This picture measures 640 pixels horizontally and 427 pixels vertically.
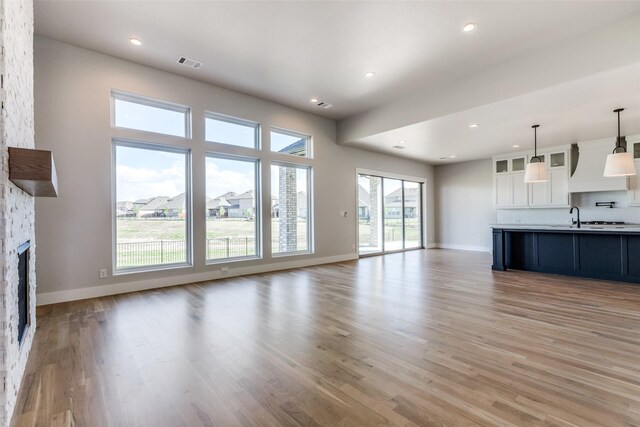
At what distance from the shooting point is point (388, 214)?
29.1ft

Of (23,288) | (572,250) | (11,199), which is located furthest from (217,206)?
(572,250)

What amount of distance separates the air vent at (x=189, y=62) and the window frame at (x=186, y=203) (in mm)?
1269

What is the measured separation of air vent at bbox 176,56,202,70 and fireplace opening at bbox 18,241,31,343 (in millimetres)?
3171

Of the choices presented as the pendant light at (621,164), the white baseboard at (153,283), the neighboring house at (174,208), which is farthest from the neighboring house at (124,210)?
the pendant light at (621,164)

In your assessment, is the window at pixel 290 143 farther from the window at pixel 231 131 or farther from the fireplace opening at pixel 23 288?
the fireplace opening at pixel 23 288

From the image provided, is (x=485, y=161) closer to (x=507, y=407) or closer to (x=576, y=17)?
(x=576, y=17)

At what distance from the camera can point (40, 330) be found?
2908 millimetres

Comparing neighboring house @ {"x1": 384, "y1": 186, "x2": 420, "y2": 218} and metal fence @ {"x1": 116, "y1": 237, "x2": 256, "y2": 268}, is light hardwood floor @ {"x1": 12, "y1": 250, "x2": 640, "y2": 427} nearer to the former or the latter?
metal fence @ {"x1": 116, "y1": 237, "x2": 256, "y2": 268}

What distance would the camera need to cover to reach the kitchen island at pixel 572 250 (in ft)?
15.4

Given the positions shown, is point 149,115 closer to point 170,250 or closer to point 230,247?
point 170,250

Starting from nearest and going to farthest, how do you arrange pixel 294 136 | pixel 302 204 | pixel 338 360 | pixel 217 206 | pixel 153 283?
pixel 338 360
pixel 153 283
pixel 217 206
pixel 294 136
pixel 302 204

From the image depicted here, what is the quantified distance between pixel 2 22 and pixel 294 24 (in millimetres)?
2727

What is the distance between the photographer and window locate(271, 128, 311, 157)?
247 inches

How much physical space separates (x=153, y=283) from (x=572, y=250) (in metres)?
7.04
